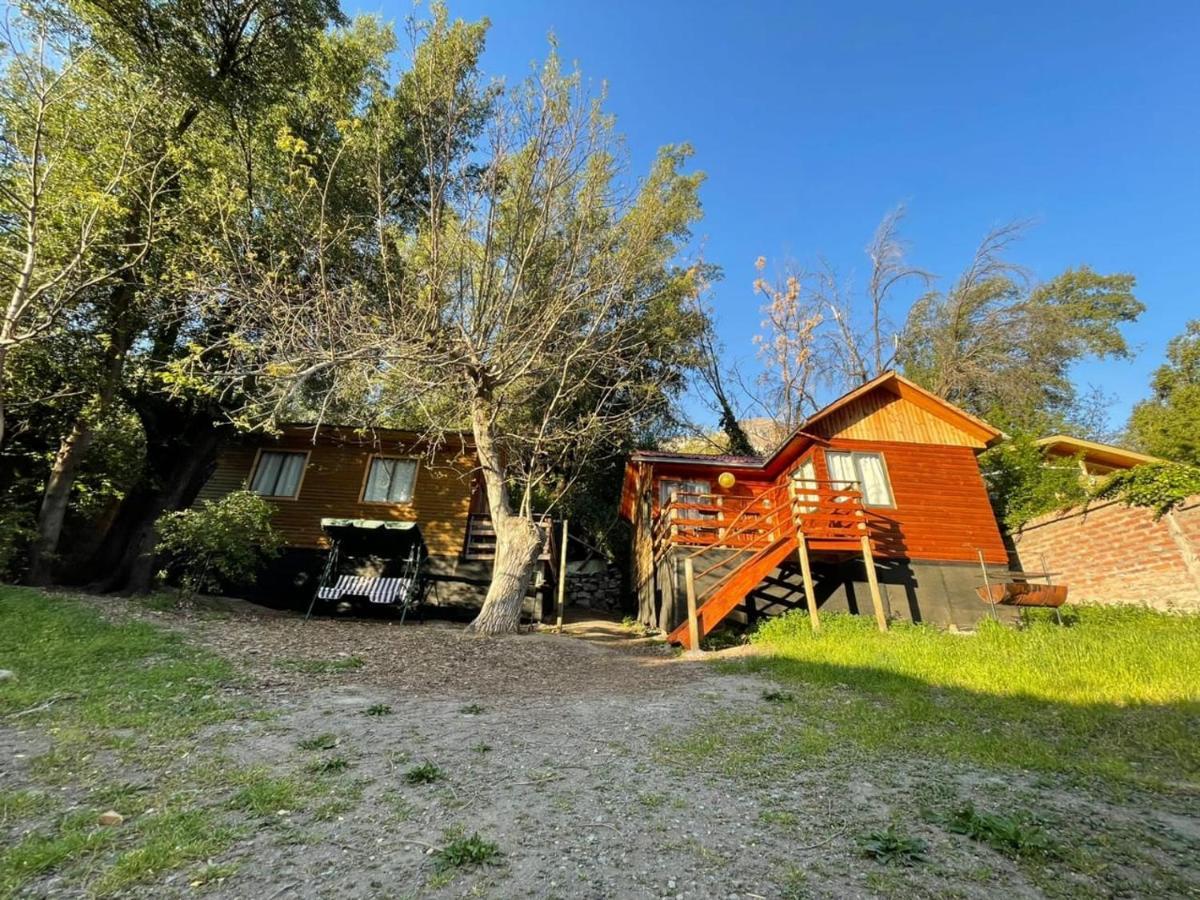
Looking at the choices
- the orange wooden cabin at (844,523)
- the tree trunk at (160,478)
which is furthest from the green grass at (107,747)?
the orange wooden cabin at (844,523)

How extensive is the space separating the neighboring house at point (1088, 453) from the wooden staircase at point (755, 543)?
744 centimetres

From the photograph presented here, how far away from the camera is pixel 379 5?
1227cm

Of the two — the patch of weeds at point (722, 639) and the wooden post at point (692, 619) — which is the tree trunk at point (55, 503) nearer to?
the wooden post at point (692, 619)

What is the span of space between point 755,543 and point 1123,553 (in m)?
7.80

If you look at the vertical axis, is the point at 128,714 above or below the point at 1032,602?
below

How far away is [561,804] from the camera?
3.29 m

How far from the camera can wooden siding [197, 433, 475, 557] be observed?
593 inches

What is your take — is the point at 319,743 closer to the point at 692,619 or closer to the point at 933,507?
the point at 692,619

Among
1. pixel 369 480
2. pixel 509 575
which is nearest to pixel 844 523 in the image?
pixel 509 575

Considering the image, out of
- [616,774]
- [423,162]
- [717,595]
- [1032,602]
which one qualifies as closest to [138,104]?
[423,162]

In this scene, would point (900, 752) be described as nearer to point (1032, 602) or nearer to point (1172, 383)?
point (1032, 602)

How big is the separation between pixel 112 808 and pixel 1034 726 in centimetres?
747

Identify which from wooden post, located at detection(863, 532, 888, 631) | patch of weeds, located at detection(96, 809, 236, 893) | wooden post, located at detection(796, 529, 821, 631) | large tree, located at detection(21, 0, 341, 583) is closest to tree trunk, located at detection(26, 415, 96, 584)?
Answer: large tree, located at detection(21, 0, 341, 583)

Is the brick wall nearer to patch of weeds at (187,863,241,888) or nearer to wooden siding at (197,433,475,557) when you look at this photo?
patch of weeds at (187,863,241,888)
